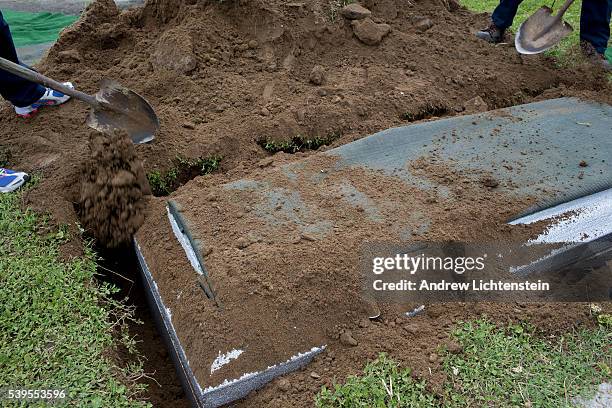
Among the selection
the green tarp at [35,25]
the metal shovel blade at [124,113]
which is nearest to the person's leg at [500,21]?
the metal shovel blade at [124,113]

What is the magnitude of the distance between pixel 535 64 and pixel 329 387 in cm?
332

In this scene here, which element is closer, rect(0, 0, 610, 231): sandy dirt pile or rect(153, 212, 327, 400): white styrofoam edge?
rect(153, 212, 327, 400): white styrofoam edge

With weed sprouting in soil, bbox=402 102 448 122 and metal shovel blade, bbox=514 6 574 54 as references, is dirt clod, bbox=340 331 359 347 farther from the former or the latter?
metal shovel blade, bbox=514 6 574 54

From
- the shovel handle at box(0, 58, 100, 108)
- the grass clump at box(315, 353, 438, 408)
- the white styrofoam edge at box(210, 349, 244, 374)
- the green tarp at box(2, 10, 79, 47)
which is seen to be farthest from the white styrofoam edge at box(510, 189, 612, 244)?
the green tarp at box(2, 10, 79, 47)

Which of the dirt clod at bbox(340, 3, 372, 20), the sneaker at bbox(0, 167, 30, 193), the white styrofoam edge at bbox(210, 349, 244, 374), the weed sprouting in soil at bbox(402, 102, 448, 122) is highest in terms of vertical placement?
the dirt clod at bbox(340, 3, 372, 20)

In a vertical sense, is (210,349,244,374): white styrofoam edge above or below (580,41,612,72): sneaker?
below

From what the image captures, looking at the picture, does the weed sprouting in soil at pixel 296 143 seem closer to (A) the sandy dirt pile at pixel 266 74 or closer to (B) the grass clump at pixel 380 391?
(A) the sandy dirt pile at pixel 266 74

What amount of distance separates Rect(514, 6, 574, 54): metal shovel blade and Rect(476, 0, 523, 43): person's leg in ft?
0.55

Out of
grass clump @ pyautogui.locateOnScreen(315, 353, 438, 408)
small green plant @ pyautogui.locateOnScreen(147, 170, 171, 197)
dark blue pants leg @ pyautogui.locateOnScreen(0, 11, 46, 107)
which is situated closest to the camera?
grass clump @ pyautogui.locateOnScreen(315, 353, 438, 408)

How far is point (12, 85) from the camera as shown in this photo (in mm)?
3318

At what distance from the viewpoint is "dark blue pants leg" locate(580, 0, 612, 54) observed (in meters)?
4.14

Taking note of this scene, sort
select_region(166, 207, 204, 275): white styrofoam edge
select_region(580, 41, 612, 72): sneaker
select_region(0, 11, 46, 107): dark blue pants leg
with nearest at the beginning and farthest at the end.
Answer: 1. select_region(166, 207, 204, 275): white styrofoam edge
2. select_region(0, 11, 46, 107): dark blue pants leg
3. select_region(580, 41, 612, 72): sneaker

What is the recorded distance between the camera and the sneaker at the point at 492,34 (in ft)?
14.4

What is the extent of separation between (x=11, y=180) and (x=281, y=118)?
167 cm
